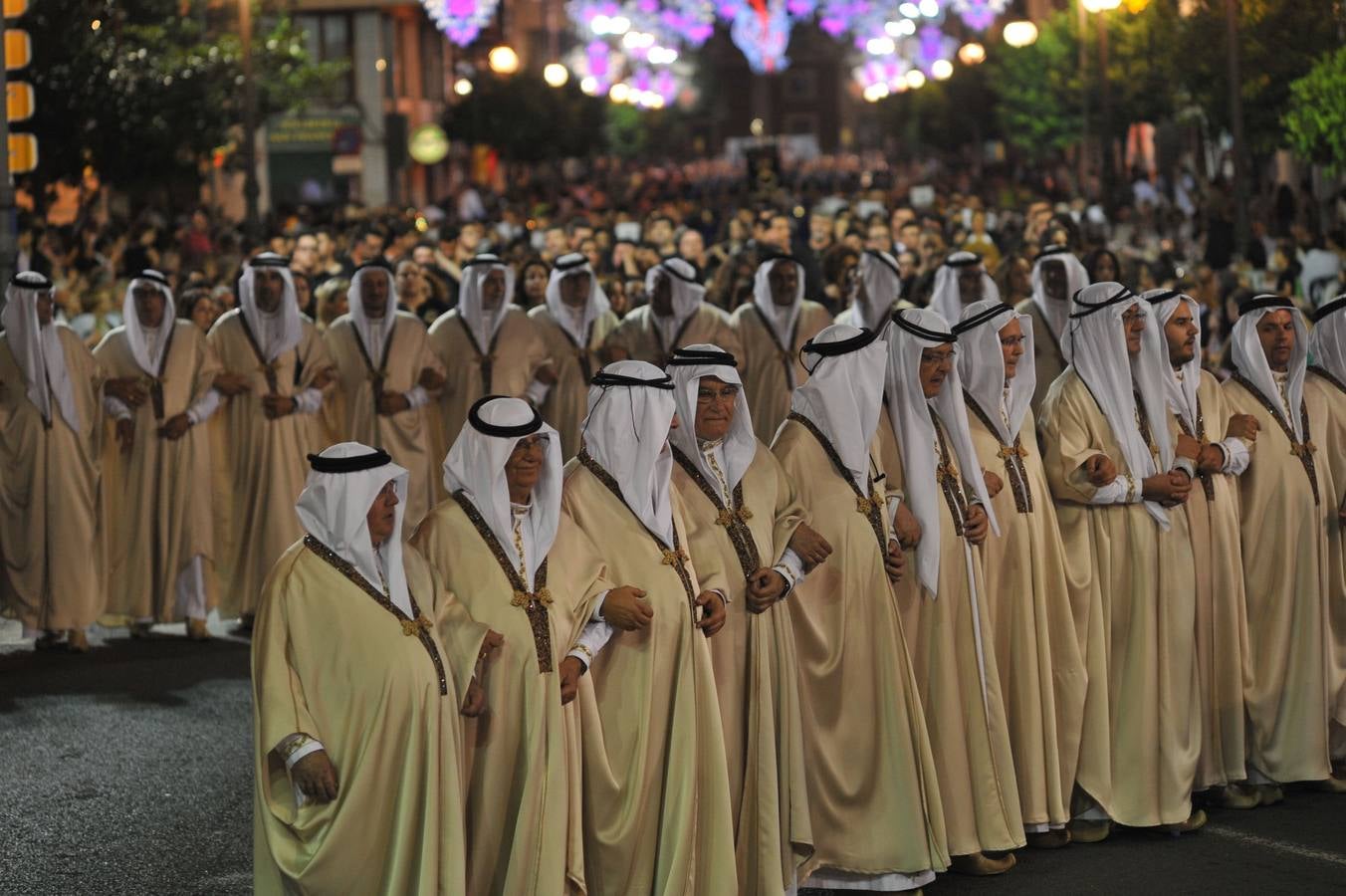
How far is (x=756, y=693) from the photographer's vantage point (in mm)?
7215

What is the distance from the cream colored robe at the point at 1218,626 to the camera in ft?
28.1

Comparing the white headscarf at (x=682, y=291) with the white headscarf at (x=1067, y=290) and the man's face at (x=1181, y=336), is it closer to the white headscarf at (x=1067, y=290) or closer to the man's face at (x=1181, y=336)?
the white headscarf at (x=1067, y=290)

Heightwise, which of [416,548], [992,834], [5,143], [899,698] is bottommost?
[992,834]

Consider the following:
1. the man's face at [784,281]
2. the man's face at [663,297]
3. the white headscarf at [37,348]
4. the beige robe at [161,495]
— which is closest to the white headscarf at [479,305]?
the man's face at [663,297]

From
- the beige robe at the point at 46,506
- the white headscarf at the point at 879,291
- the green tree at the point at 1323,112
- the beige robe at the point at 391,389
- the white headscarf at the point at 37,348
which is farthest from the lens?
the green tree at the point at 1323,112

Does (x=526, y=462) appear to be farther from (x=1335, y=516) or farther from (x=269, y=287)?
(x=269, y=287)

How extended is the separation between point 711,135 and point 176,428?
129655 mm

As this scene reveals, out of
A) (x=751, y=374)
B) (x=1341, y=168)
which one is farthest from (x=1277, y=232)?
(x=751, y=374)

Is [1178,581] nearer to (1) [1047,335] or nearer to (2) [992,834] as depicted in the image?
(2) [992,834]

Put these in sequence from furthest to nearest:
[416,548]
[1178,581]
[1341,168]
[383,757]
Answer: [1341,168]
[1178,581]
[416,548]
[383,757]

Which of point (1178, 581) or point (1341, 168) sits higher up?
point (1341, 168)

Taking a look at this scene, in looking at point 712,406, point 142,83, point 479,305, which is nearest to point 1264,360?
point 712,406

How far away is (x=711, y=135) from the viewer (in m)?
140

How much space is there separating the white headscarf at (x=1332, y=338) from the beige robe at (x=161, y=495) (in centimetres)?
617
